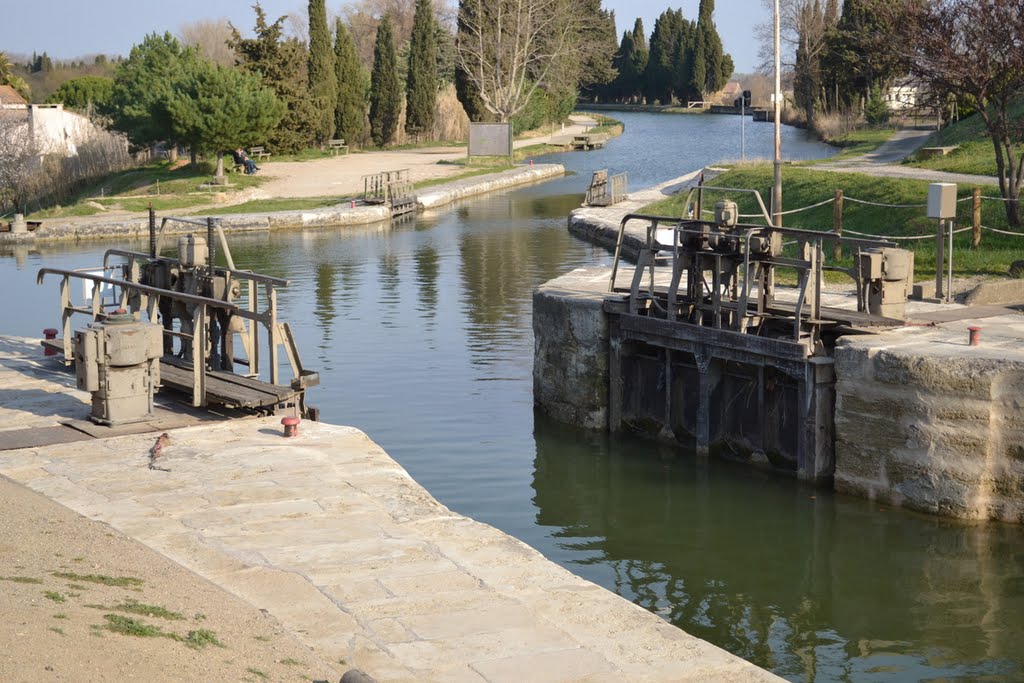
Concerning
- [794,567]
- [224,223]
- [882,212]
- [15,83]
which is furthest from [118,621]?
[15,83]

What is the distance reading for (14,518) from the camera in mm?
11086

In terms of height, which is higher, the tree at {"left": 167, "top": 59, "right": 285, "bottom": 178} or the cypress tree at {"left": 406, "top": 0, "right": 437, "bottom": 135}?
the cypress tree at {"left": 406, "top": 0, "right": 437, "bottom": 135}

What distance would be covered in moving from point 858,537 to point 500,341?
36.6 feet

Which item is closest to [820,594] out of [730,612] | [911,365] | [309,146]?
[730,612]

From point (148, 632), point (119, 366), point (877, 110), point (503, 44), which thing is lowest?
point (148, 632)

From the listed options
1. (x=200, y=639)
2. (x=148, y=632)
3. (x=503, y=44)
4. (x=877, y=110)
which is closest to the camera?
(x=148, y=632)

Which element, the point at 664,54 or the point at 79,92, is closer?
the point at 79,92

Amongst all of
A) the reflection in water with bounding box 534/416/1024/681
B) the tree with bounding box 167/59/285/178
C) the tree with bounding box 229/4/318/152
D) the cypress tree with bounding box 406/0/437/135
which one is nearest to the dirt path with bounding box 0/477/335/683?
the reflection in water with bounding box 534/416/1024/681

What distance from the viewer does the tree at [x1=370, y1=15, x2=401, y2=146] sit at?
6906 cm

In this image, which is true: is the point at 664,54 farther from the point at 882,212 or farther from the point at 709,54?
the point at 882,212

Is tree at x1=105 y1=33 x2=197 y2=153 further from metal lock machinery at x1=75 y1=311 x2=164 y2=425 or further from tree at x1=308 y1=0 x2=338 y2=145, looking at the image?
metal lock machinery at x1=75 y1=311 x2=164 y2=425

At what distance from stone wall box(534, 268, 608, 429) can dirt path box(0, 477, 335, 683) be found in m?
8.94

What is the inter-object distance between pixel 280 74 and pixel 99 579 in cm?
5271

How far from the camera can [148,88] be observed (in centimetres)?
5434
